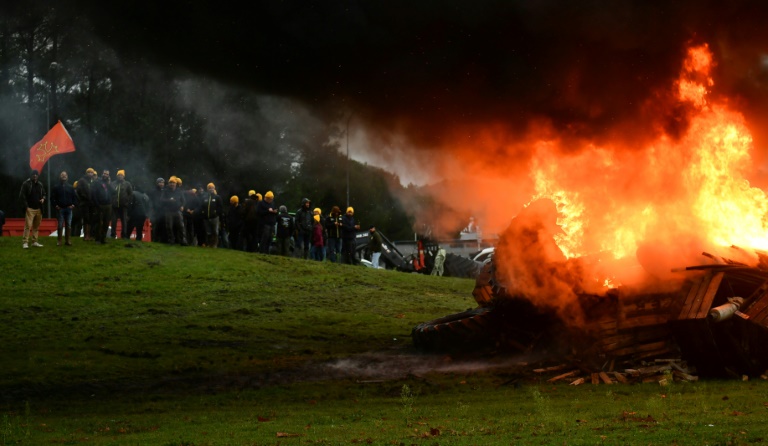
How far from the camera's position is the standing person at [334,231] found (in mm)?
42781

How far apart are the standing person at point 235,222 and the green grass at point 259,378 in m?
6.84

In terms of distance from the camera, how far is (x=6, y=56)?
36.2 metres

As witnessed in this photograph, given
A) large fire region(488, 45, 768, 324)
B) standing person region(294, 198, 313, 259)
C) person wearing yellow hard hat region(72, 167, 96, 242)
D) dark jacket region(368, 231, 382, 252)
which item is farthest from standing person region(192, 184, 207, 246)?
large fire region(488, 45, 768, 324)

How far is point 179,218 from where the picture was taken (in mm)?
36906

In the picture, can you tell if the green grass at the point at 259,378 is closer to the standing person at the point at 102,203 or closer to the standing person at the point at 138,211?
the standing person at the point at 102,203

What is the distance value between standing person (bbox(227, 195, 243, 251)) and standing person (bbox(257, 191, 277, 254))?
87 centimetres

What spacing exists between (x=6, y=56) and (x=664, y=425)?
3104cm

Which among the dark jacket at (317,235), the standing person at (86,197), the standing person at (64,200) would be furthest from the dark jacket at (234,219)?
the standing person at (64,200)

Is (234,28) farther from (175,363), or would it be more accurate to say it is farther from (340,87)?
(175,363)

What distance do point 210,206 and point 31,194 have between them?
746cm

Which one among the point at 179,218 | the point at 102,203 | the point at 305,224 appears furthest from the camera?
the point at 305,224

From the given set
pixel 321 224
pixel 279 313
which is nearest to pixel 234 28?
pixel 279 313

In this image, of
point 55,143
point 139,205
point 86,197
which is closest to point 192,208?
point 139,205

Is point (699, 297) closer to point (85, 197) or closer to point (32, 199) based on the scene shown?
point (32, 199)
